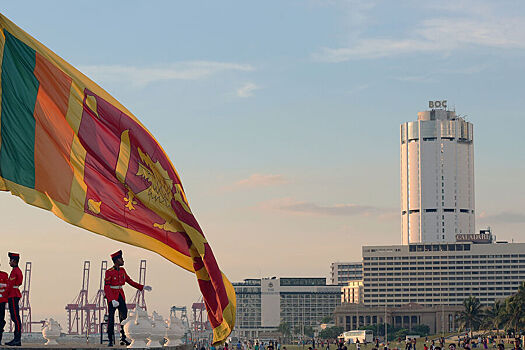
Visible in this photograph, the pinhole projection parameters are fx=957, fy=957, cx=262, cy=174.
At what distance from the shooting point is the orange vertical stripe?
1680 centimetres

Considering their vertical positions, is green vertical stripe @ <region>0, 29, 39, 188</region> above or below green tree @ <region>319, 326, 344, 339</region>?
above

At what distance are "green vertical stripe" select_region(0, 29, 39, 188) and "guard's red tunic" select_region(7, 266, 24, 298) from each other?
76.7 inches

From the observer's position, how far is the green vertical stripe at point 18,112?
1645 centimetres

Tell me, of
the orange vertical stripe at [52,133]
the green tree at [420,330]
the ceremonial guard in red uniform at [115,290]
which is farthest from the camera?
the green tree at [420,330]

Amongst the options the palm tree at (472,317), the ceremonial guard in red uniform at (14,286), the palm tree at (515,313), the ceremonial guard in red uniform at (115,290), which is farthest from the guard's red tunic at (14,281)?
the palm tree at (472,317)

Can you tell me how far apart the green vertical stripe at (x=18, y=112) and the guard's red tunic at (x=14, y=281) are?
6.39ft

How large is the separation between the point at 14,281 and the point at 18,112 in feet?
10.4

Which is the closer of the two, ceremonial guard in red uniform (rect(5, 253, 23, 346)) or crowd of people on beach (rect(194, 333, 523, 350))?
ceremonial guard in red uniform (rect(5, 253, 23, 346))

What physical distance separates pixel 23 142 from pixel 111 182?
5.86 feet

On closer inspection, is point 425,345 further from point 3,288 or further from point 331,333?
point 331,333

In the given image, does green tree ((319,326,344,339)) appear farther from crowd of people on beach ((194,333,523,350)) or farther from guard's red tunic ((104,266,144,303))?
guard's red tunic ((104,266,144,303))

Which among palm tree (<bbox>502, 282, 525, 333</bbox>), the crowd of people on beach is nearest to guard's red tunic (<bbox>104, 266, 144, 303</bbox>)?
the crowd of people on beach

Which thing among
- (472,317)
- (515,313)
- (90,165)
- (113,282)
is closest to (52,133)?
(90,165)

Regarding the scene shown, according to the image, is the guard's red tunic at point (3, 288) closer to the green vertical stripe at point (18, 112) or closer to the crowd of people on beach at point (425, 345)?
the green vertical stripe at point (18, 112)
